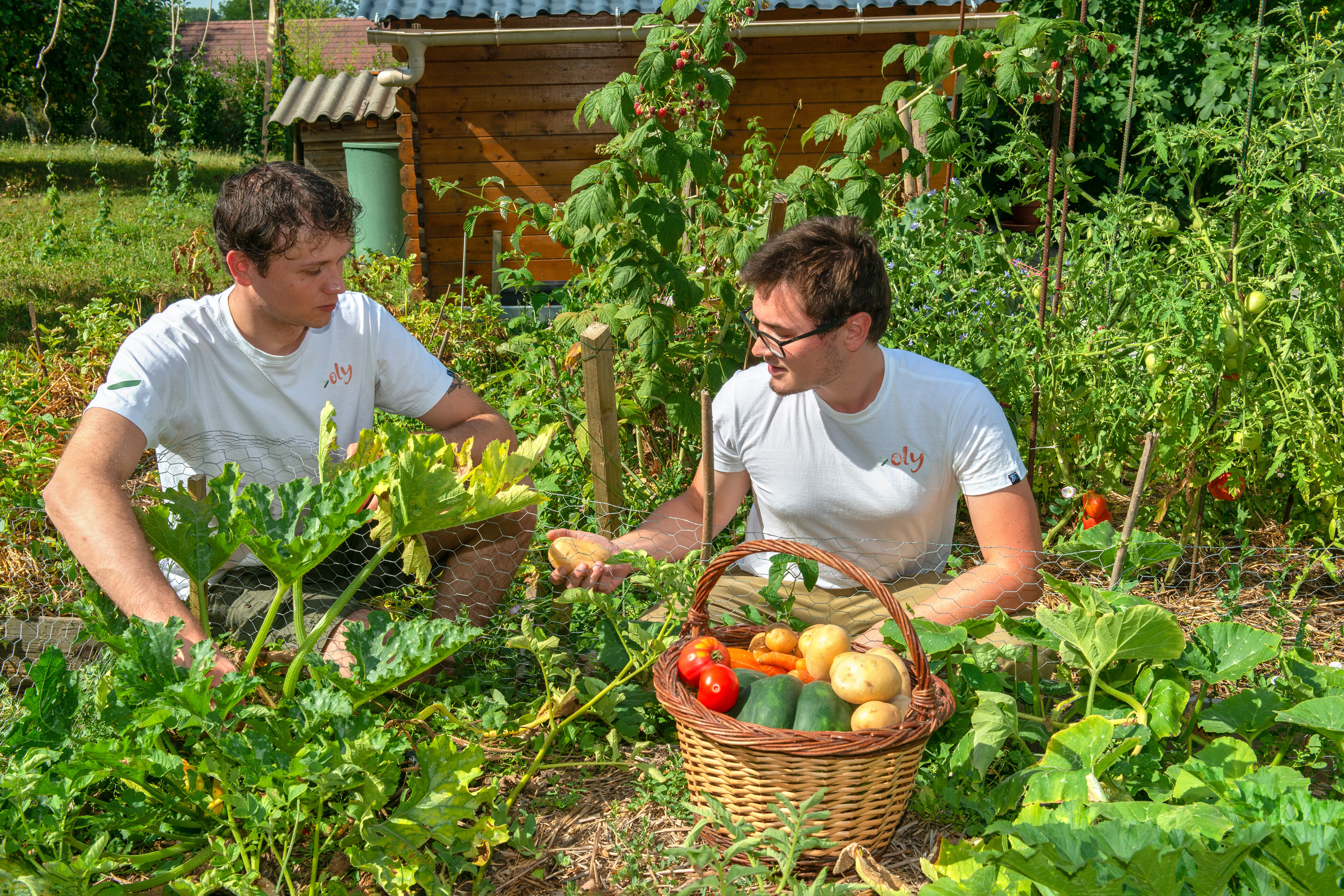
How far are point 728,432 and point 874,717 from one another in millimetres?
1026

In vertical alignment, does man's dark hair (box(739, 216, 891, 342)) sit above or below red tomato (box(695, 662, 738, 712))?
above

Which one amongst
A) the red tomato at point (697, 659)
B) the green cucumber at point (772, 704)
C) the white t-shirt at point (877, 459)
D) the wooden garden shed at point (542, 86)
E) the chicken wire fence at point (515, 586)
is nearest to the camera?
the green cucumber at point (772, 704)

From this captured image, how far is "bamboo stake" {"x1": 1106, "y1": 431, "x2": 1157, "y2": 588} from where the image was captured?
219cm

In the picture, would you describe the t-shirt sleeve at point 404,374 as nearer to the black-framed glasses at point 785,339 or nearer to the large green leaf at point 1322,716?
the black-framed glasses at point 785,339

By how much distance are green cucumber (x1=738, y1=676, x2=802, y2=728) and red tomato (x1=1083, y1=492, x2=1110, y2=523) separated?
4.70 feet

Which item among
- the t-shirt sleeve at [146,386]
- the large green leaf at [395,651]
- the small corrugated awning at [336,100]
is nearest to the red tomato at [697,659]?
the large green leaf at [395,651]

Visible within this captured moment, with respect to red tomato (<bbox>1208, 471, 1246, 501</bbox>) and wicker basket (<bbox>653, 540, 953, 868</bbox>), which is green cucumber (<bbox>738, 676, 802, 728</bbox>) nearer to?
wicker basket (<bbox>653, 540, 953, 868</bbox>)

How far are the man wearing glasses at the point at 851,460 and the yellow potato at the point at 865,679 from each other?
0.38 meters

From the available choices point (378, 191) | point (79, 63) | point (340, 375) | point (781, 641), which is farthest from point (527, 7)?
point (79, 63)

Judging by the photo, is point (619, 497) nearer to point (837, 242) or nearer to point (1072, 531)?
point (837, 242)

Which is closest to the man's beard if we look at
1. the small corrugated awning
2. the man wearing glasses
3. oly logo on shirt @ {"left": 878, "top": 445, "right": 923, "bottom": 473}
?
the man wearing glasses

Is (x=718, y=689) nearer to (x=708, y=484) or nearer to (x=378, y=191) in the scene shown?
(x=708, y=484)


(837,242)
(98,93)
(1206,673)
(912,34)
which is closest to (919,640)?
(1206,673)

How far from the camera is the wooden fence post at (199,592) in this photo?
72.7 inches
